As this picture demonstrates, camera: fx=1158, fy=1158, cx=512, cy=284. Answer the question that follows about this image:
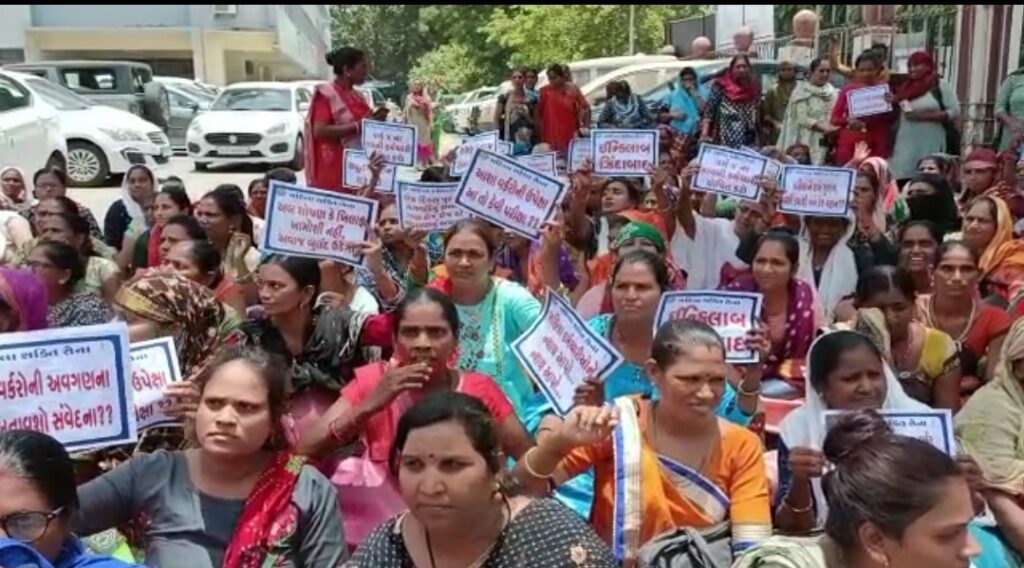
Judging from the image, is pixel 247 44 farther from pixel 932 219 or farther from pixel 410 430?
pixel 410 430

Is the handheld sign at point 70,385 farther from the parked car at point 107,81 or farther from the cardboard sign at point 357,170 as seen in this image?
the parked car at point 107,81

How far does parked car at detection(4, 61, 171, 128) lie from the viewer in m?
19.4

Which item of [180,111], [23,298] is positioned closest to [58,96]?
[180,111]

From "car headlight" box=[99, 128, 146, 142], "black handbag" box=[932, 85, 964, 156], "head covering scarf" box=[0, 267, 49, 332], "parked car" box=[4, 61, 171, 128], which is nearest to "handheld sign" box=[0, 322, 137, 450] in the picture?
"head covering scarf" box=[0, 267, 49, 332]

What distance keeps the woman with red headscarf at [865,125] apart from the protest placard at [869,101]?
0.39 feet

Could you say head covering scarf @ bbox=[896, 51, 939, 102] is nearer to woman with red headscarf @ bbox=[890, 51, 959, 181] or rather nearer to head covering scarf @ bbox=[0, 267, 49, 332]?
woman with red headscarf @ bbox=[890, 51, 959, 181]

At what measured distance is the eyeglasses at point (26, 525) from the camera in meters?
2.36

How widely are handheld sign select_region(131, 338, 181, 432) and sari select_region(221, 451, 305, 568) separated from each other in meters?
0.64

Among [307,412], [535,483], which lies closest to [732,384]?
[535,483]

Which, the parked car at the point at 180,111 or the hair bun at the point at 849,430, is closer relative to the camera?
the hair bun at the point at 849,430

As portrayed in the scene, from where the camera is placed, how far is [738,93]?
34.8ft

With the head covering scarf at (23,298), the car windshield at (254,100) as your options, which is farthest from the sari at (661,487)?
the car windshield at (254,100)

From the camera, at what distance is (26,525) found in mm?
2371

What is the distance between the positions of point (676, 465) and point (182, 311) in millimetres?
1732
